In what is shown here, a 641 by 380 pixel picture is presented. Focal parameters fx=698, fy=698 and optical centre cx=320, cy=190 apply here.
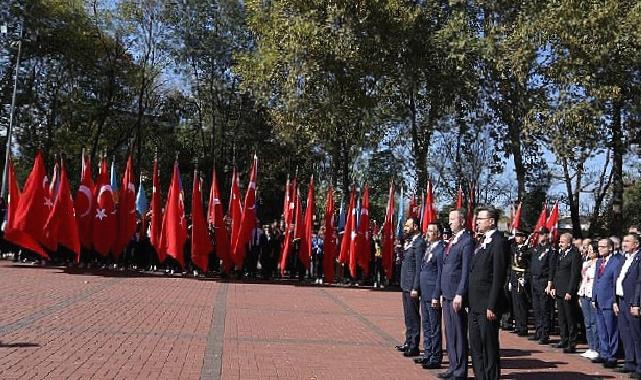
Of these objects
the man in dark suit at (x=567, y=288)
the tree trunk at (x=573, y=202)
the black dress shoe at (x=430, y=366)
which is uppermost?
the tree trunk at (x=573, y=202)

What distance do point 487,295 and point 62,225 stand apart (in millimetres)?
14725

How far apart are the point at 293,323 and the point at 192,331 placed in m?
2.23

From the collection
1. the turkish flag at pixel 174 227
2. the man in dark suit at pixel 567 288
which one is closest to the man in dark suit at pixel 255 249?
the turkish flag at pixel 174 227

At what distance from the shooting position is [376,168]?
112 feet

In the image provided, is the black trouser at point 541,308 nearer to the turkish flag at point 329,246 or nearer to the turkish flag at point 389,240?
the turkish flag at point 389,240

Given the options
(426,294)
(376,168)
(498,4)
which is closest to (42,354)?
(426,294)

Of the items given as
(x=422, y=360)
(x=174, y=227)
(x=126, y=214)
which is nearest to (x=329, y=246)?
(x=174, y=227)

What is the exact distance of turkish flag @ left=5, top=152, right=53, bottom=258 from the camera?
1856cm

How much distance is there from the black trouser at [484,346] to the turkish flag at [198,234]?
13.4m

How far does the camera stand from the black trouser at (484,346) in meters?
7.28

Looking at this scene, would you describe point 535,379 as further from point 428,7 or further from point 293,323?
point 428,7

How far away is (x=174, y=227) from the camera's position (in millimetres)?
19641

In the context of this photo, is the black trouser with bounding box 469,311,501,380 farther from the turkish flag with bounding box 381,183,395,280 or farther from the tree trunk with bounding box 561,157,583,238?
the tree trunk with bounding box 561,157,583,238

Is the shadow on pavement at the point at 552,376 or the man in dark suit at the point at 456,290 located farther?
the shadow on pavement at the point at 552,376
